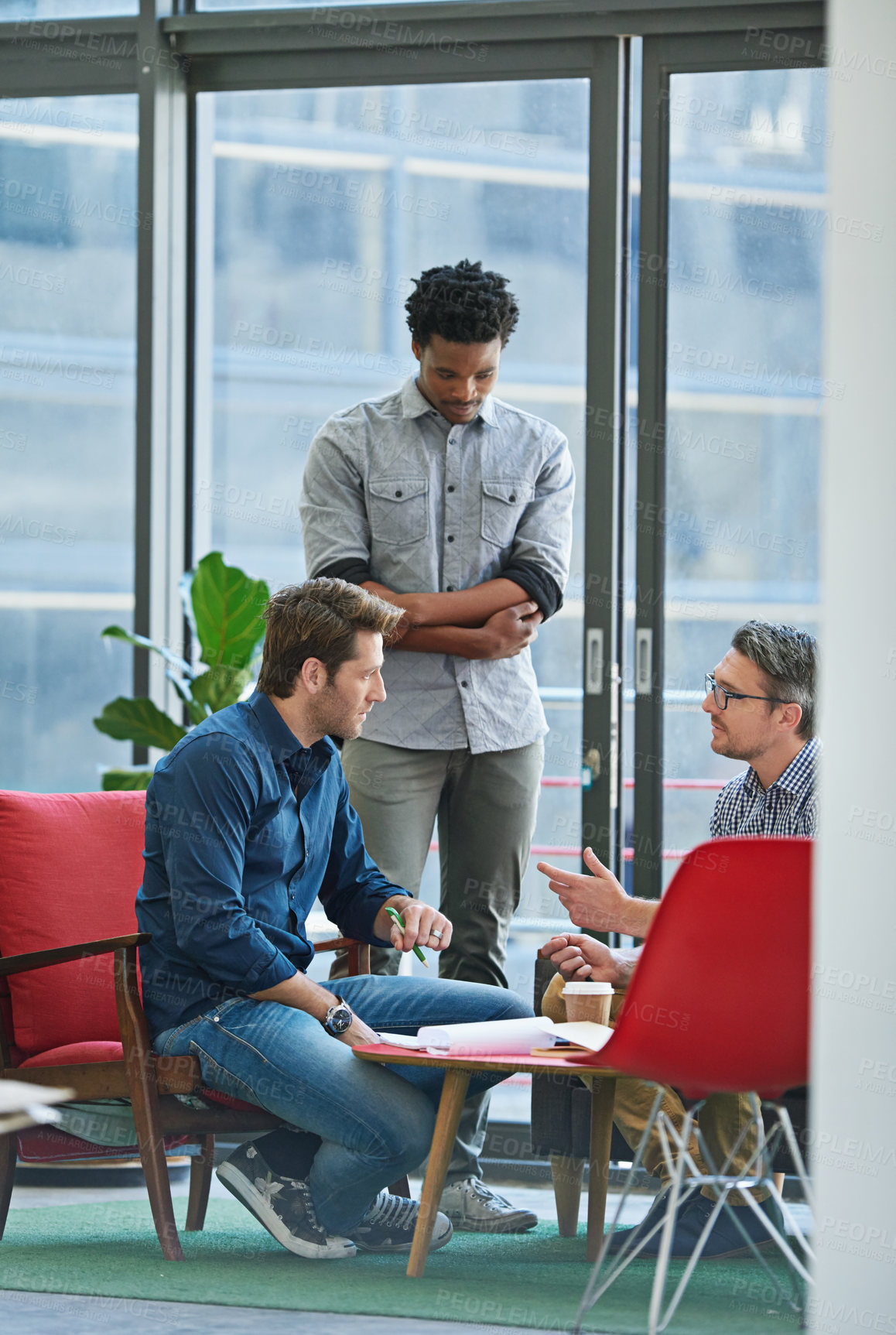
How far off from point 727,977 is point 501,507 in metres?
1.51

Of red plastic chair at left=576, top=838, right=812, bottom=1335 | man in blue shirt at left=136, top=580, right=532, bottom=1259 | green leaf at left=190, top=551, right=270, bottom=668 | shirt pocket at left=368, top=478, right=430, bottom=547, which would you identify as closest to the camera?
red plastic chair at left=576, top=838, right=812, bottom=1335

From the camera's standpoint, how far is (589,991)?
2480 mm

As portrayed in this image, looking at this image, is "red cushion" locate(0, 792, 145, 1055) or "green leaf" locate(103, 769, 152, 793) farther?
"green leaf" locate(103, 769, 152, 793)

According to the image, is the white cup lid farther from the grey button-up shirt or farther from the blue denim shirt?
the grey button-up shirt

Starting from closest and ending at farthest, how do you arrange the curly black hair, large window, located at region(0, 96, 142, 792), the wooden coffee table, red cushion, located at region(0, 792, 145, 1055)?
the wooden coffee table, red cushion, located at region(0, 792, 145, 1055), the curly black hair, large window, located at region(0, 96, 142, 792)

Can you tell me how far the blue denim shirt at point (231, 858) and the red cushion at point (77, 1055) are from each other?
0.49 ft

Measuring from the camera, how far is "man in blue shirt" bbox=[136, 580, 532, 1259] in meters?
2.39

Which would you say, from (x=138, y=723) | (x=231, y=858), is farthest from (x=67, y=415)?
(x=231, y=858)

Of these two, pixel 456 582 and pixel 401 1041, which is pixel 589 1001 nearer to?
pixel 401 1041

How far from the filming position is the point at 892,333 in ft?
4.52

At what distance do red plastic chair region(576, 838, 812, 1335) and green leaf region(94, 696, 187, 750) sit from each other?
1845 mm

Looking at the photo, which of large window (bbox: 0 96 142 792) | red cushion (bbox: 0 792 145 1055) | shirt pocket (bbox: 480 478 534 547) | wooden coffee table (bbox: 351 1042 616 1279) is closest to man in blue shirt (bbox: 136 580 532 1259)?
wooden coffee table (bbox: 351 1042 616 1279)

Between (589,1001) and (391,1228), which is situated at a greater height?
(589,1001)

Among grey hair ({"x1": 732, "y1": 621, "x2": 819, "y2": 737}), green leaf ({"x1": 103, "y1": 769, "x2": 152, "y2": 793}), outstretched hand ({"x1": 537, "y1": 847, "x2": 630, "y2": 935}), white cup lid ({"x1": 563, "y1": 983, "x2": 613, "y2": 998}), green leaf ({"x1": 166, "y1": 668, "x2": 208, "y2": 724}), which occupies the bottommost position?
white cup lid ({"x1": 563, "y1": 983, "x2": 613, "y2": 998})
